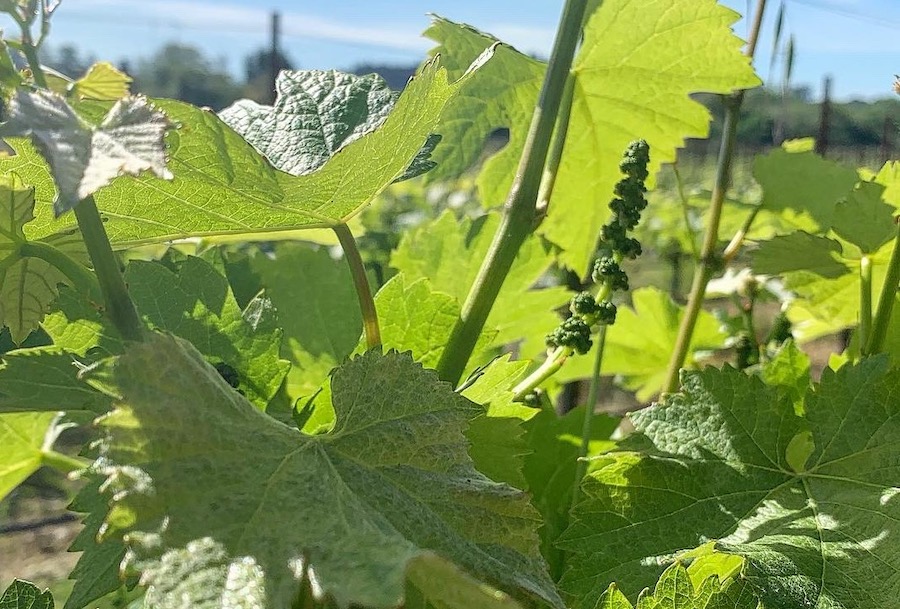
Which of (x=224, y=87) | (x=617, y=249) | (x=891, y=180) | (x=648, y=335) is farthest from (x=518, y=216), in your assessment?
(x=224, y=87)

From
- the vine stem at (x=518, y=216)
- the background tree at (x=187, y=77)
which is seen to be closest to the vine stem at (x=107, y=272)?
the vine stem at (x=518, y=216)

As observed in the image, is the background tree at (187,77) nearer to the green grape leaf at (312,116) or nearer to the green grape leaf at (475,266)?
the green grape leaf at (475,266)

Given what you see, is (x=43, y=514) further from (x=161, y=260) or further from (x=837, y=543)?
(x=837, y=543)

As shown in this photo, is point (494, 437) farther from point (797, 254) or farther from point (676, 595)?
point (797, 254)

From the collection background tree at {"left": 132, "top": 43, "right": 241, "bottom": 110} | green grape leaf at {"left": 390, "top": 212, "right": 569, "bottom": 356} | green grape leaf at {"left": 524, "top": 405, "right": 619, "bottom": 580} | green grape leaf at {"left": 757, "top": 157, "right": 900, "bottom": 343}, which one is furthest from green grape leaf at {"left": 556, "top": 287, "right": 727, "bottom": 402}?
background tree at {"left": 132, "top": 43, "right": 241, "bottom": 110}

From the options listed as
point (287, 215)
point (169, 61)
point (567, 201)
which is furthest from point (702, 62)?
point (169, 61)

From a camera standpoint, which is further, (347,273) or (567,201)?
(567,201)
